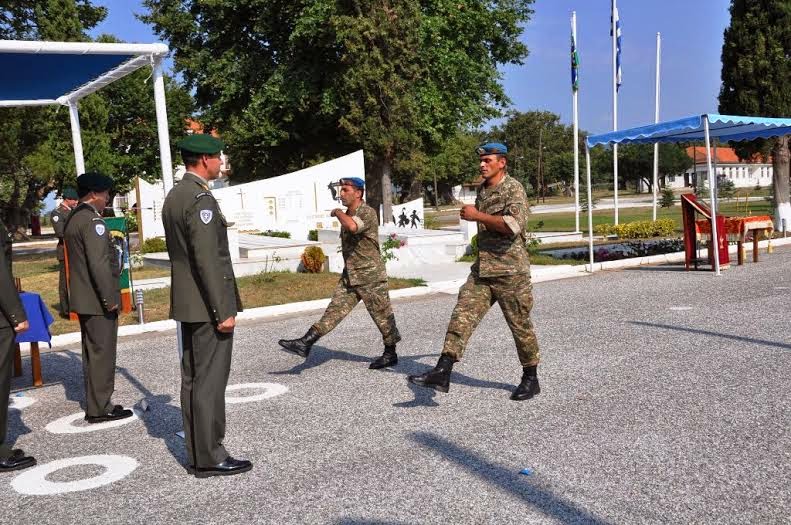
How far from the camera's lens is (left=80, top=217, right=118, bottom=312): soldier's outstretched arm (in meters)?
5.78

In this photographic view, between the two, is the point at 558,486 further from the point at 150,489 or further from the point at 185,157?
the point at 185,157

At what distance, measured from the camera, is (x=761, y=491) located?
389 cm

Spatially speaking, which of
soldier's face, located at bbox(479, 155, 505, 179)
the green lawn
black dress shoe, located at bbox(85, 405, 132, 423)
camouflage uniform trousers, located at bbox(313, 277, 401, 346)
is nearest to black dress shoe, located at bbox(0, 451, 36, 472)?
black dress shoe, located at bbox(85, 405, 132, 423)

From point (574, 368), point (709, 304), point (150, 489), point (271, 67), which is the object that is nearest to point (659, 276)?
point (709, 304)

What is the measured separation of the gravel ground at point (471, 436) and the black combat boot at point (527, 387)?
0.08 m

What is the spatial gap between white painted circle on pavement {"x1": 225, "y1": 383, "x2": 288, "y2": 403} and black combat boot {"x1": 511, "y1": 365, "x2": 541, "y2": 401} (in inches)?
78.6

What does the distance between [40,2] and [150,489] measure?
95.6 ft

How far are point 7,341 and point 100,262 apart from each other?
110 centimetres

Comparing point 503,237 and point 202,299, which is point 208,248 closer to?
point 202,299

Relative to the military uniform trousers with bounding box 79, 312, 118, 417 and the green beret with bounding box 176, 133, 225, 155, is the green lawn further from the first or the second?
the green beret with bounding box 176, 133, 225, 155

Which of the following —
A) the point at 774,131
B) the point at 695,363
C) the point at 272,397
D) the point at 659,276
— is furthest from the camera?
the point at 774,131

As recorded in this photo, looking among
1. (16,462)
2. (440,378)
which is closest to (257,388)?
(440,378)

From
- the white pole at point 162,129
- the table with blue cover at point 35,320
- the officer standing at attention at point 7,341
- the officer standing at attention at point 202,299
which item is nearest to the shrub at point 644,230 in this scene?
the white pole at point 162,129

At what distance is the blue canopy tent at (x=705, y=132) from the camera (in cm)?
1335
